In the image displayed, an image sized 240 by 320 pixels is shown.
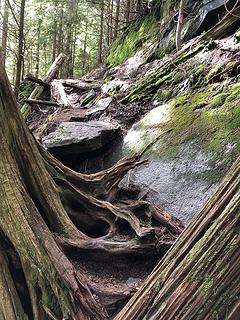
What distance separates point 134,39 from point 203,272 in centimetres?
1401

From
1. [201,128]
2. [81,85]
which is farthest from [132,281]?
[81,85]

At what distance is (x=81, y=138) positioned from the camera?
24.7 feet

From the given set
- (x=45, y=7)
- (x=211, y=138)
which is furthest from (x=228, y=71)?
(x=45, y=7)

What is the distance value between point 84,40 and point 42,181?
24.5 metres

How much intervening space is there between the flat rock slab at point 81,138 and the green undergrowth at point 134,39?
21.4 ft

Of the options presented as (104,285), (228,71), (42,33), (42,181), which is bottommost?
(104,285)

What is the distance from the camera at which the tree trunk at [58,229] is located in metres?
3.67

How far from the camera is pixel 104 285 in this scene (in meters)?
4.17

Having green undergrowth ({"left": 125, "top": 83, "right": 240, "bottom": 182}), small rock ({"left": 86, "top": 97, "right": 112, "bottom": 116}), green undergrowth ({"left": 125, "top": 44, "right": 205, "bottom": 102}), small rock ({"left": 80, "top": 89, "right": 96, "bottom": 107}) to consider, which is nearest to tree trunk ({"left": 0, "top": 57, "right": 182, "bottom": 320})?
green undergrowth ({"left": 125, "top": 83, "right": 240, "bottom": 182})

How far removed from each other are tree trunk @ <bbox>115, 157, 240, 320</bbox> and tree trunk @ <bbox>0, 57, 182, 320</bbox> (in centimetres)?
91

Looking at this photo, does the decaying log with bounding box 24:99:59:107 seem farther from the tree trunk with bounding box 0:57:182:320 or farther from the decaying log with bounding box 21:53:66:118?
the tree trunk with bounding box 0:57:182:320

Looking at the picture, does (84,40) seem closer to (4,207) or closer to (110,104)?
(110,104)

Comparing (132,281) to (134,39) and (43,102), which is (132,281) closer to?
(43,102)

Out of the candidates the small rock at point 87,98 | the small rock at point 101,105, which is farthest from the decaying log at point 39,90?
the small rock at point 101,105
